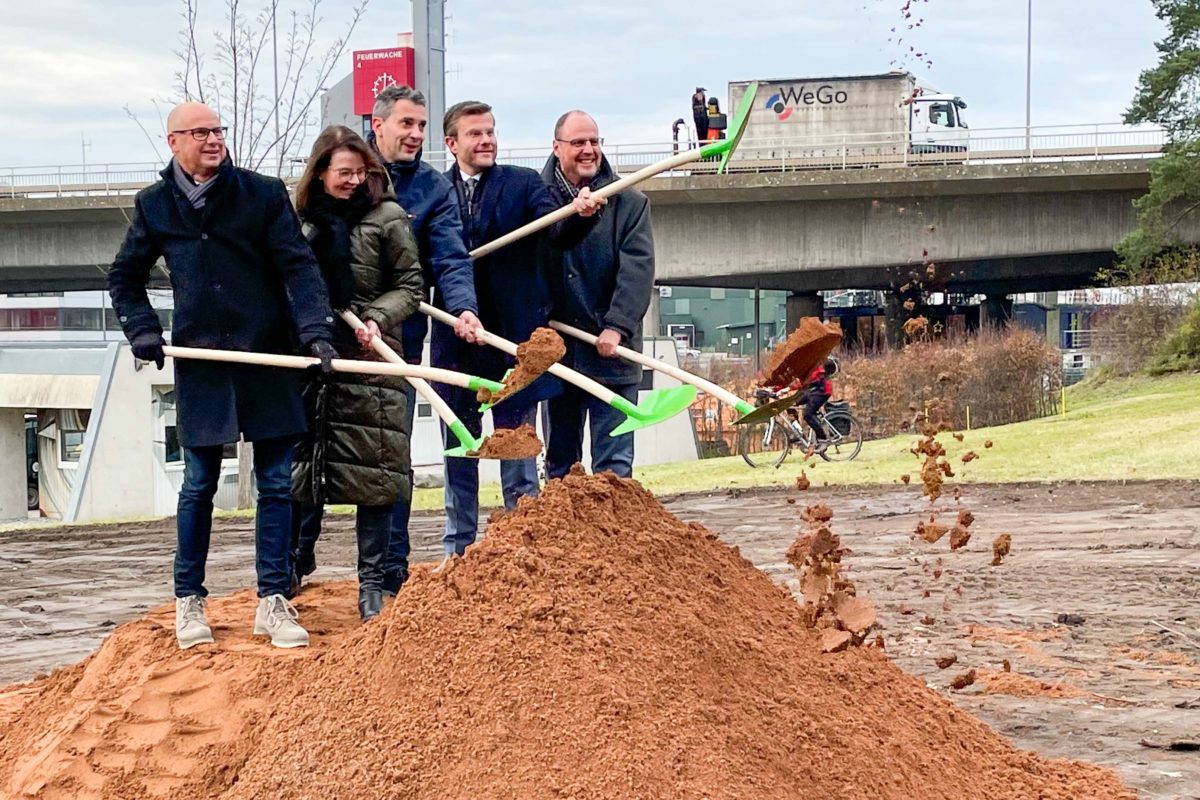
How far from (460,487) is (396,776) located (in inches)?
107

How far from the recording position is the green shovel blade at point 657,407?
5.20 metres

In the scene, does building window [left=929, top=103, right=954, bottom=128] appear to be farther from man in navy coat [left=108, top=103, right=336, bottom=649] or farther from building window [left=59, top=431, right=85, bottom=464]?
man in navy coat [left=108, top=103, right=336, bottom=649]

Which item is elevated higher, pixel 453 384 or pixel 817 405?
pixel 453 384

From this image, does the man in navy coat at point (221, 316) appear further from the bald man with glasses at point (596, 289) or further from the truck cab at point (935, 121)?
the truck cab at point (935, 121)

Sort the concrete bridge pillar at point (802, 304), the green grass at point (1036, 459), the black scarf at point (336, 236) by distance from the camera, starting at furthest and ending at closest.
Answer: the concrete bridge pillar at point (802, 304) → the green grass at point (1036, 459) → the black scarf at point (336, 236)

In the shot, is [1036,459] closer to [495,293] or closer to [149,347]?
[495,293]

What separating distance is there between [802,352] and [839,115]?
2967 centimetres

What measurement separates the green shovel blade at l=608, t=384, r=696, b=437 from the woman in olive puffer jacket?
2.91ft

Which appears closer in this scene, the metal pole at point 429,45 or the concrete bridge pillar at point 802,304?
the metal pole at point 429,45

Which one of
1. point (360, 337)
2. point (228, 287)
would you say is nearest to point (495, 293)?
point (360, 337)

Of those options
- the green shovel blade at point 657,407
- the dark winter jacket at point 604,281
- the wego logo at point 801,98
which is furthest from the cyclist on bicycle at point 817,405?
the wego logo at point 801,98

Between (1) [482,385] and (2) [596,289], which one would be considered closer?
(1) [482,385]

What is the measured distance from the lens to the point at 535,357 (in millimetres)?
4953

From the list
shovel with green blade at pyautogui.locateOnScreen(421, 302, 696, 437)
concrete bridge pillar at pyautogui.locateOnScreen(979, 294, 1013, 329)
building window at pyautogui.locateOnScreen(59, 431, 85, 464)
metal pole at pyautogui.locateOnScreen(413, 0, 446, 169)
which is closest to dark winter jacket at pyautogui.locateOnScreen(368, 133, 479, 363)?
shovel with green blade at pyautogui.locateOnScreen(421, 302, 696, 437)
